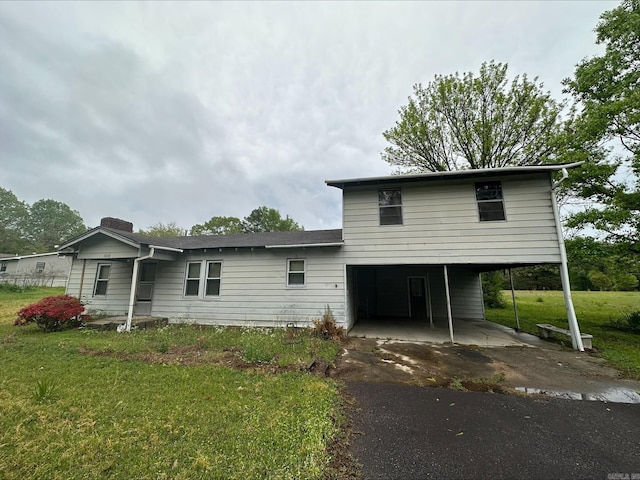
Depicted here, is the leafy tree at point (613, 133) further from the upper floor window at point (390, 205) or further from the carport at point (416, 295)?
the upper floor window at point (390, 205)

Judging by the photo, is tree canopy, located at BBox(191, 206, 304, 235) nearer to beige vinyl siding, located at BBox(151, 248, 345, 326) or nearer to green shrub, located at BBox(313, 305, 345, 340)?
beige vinyl siding, located at BBox(151, 248, 345, 326)

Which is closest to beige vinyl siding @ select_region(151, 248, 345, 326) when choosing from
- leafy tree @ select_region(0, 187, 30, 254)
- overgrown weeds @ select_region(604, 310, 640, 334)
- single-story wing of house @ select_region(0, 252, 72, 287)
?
overgrown weeds @ select_region(604, 310, 640, 334)

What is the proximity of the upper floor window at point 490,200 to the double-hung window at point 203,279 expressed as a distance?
31.6ft

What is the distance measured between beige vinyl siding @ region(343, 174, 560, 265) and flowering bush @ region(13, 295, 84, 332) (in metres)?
9.57

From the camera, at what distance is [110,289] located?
34.5 ft

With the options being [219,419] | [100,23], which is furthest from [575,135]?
[100,23]

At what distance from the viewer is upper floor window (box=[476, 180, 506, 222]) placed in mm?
7957

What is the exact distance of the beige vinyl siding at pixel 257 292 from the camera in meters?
8.82

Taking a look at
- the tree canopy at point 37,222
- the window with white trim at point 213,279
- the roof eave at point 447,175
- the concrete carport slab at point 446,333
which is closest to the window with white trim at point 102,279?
the window with white trim at point 213,279

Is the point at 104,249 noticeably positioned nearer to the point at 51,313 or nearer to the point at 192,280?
the point at 51,313

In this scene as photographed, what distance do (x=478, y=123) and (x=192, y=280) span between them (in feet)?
56.0

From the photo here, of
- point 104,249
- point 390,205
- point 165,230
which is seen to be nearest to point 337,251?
point 390,205

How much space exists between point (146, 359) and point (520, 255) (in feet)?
34.4

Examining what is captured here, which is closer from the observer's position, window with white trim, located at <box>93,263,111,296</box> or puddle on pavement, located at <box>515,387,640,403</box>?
puddle on pavement, located at <box>515,387,640,403</box>
